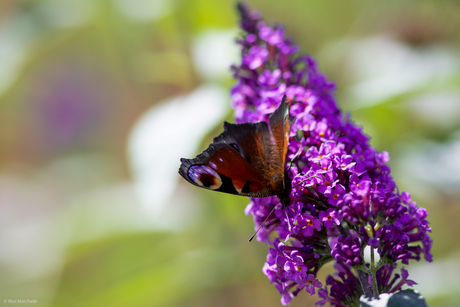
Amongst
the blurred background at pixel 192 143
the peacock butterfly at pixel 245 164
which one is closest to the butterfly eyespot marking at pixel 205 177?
the peacock butterfly at pixel 245 164

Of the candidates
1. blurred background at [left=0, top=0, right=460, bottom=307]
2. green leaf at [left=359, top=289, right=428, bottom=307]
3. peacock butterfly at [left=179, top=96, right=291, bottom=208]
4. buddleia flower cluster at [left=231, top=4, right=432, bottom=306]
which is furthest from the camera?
blurred background at [left=0, top=0, right=460, bottom=307]

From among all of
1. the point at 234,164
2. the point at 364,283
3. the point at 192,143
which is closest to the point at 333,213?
the point at 364,283

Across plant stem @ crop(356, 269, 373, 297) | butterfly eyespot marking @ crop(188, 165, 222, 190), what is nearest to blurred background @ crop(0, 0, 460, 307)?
butterfly eyespot marking @ crop(188, 165, 222, 190)

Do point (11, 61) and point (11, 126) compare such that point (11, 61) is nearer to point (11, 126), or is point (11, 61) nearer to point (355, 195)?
point (355, 195)

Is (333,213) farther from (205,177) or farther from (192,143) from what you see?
(192,143)

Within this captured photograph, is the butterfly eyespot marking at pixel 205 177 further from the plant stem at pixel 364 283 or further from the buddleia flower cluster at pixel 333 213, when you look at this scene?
the plant stem at pixel 364 283

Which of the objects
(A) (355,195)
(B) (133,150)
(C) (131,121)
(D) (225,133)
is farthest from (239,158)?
(C) (131,121)

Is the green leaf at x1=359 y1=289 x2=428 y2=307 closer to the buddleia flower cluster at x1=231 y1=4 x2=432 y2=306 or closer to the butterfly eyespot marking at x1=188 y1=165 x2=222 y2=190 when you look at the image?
the buddleia flower cluster at x1=231 y1=4 x2=432 y2=306
